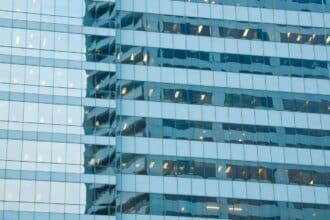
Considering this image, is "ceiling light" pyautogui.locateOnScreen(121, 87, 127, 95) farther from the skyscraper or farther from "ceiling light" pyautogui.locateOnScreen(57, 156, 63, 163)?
"ceiling light" pyautogui.locateOnScreen(57, 156, 63, 163)

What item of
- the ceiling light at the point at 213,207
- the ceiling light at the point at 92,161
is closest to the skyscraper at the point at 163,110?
the ceiling light at the point at 92,161

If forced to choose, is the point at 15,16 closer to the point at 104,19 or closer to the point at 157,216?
the point at 104,19

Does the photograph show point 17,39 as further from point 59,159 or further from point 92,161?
point 92,161

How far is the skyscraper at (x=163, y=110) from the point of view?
67.1 meters

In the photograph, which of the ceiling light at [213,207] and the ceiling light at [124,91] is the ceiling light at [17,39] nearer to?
the ceiling light at [124,91]

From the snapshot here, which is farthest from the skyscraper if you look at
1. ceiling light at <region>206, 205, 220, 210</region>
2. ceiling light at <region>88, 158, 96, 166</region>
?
ceiling light at <region>206, 205, 220, 210</region>

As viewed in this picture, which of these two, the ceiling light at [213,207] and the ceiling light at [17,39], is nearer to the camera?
the ceiling light at [213,207]

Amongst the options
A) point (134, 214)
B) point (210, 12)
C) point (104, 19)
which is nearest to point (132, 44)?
point (104, 19)

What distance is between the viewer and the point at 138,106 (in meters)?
71.7

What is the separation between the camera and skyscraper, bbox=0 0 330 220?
6706cm

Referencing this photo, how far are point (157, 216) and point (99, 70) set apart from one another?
13.4m

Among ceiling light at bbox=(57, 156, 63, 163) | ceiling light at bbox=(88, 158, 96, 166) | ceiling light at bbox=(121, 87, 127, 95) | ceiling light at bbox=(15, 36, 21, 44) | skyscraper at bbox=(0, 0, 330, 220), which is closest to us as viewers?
ceiling light at bbox=(57, 156, 63, 163)

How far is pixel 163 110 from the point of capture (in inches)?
2827

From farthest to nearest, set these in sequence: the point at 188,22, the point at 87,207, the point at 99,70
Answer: the point at 188,22, the point at 99,70, the point at 87,207
